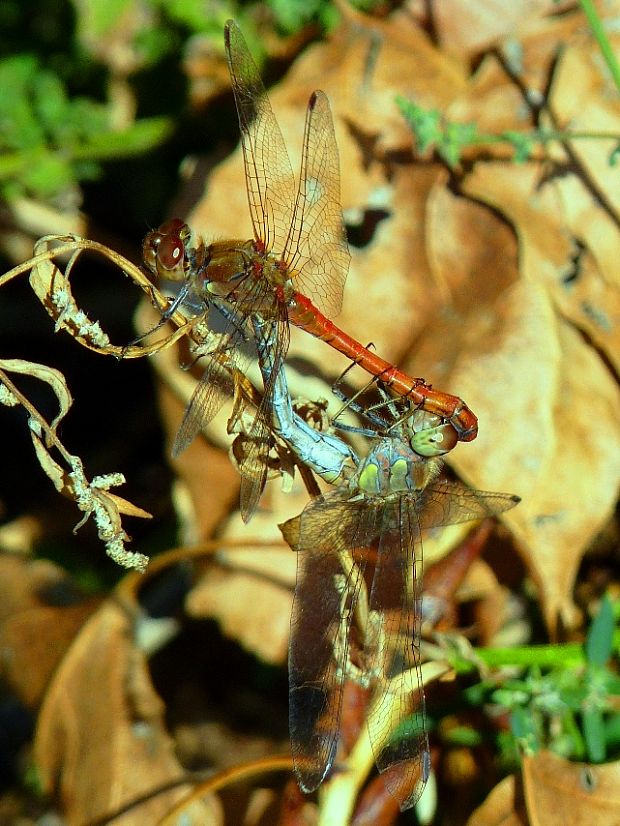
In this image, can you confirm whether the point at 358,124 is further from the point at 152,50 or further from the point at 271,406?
the point at 271,406

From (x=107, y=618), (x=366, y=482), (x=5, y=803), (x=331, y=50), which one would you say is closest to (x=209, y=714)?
(x=107, y=618)

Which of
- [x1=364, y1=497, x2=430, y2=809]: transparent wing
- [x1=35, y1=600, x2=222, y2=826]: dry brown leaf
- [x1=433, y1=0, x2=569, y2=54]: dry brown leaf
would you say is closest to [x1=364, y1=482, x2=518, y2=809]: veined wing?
[x1=364, y1=497, x2=430, y2=809]: transparent wing

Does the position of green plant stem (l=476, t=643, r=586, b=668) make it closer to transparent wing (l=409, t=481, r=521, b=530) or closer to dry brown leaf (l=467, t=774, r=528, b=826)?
dry brown leaf (l=467, t=774, r=528, b=826)

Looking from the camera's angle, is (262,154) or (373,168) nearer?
(262,154)

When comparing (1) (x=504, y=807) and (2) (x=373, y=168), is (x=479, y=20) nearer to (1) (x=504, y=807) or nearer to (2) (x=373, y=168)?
(2) (x=373, y=168)

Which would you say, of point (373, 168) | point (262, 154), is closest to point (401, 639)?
point (262, 154)

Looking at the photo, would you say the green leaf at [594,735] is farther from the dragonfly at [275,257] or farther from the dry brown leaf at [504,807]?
the dragonfly at [275,257]

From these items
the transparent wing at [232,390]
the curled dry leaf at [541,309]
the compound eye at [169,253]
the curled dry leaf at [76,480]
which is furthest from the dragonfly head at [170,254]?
the curled dry leaf at [541,309]
